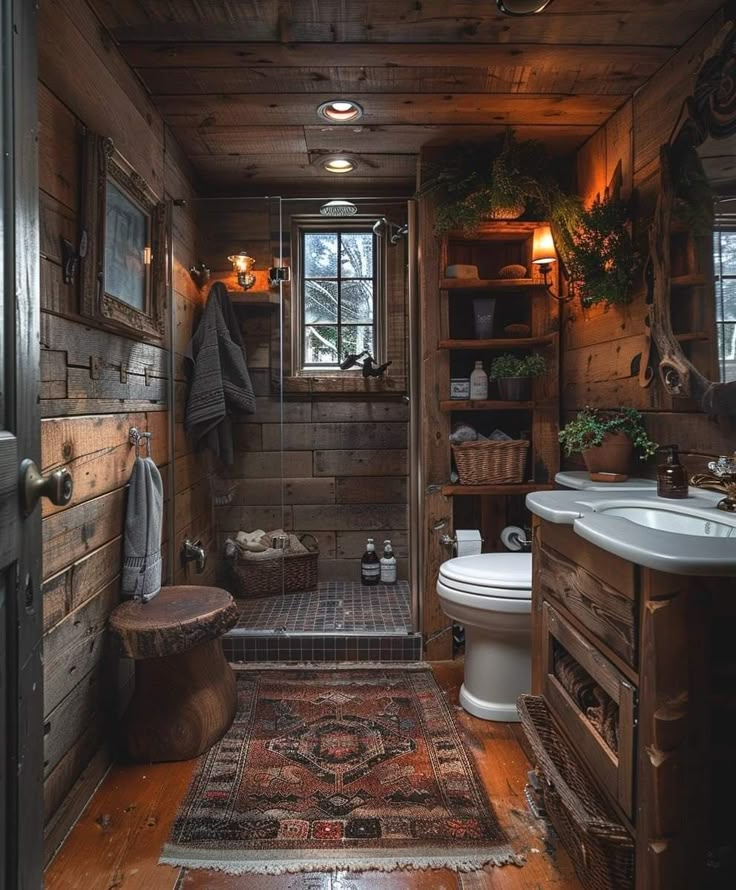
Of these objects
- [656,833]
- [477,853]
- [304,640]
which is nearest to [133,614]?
[304,640]

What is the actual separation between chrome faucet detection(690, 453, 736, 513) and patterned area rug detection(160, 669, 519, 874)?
3.33 ft

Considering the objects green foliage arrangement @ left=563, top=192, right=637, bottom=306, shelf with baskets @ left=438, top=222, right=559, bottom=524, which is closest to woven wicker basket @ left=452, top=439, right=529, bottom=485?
shelf with baskets @ left=438, top=222, right=559, bottom=524

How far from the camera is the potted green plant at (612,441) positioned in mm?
2145

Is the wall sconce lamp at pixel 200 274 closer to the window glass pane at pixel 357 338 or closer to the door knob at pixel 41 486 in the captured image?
the window glass pane at pixel 357 338

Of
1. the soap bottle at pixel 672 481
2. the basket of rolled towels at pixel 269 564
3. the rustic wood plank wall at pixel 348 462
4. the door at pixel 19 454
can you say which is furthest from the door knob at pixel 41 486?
the rustic wood plank wall at pixel 348 462

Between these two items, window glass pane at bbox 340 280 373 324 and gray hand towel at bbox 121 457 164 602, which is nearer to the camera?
gray hand towel at bbox 121 457 164 602

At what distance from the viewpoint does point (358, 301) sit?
3443mm

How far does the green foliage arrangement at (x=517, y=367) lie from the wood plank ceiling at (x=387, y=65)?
0.96 metres

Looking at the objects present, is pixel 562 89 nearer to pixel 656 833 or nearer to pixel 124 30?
pixel 124 30

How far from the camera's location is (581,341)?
106 inches

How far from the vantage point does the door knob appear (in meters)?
0.87

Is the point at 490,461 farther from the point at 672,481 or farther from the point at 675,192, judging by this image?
the point at 675,192

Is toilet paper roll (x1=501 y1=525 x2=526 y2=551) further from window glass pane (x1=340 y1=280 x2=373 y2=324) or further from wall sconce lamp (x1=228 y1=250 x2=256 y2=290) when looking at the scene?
wall sconce lamp (x1=228 y1=250 x2=256 y2=290)

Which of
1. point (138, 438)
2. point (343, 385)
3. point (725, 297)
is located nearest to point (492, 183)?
point (725, 297)
